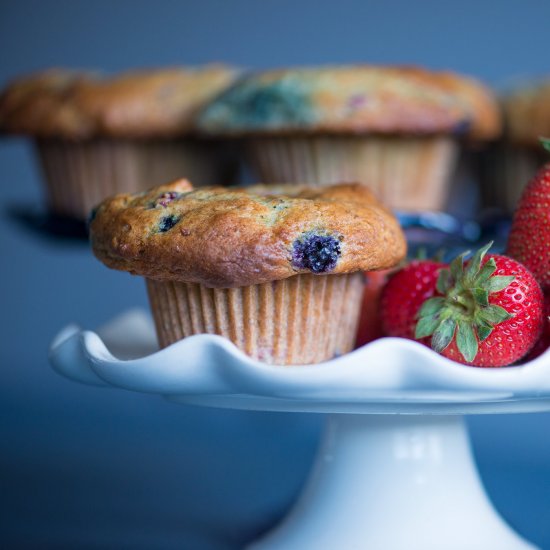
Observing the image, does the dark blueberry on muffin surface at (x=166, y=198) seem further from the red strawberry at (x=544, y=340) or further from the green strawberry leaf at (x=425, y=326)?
the red strawberry at (x=544, y=340)

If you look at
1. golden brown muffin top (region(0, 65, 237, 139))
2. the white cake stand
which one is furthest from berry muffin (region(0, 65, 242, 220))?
the white cake stand

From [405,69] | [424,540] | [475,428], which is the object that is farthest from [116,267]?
[475,428]

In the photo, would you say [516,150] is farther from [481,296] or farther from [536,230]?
[481,296]

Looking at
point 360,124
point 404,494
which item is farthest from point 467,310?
point 360,124

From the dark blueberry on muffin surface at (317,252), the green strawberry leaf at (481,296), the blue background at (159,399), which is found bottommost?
the blue background at (159,399)

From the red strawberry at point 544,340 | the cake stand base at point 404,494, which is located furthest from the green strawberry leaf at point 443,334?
the cake stand base at point 404,494

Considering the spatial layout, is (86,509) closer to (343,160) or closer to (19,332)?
(343,160)
